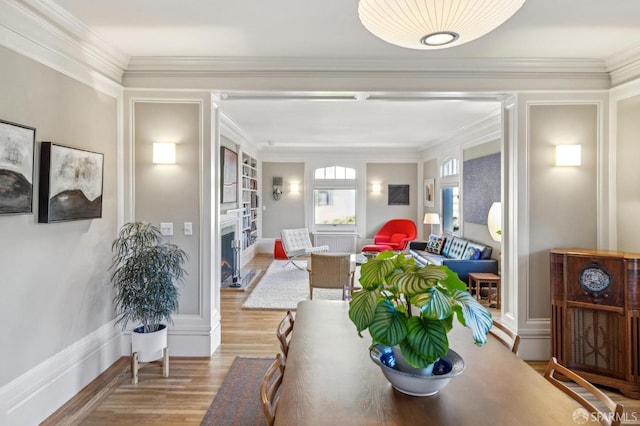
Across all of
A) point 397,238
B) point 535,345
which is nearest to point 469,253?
point 535,345

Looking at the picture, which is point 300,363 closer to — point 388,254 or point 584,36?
point 388,254

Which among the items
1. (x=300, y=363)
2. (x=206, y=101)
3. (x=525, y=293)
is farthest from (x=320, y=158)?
(x=300, y=363)

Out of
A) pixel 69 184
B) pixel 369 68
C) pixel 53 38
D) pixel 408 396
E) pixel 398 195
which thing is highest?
pixel 369 68

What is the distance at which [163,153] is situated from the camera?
3125 mm

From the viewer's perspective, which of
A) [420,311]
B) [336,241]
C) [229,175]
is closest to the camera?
[420,311]

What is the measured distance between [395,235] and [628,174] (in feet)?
17.2

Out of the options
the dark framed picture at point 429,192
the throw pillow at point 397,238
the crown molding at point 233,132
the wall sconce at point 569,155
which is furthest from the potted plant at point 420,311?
the dark framed picture at point 429,192

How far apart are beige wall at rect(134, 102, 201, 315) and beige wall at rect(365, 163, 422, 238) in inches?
240

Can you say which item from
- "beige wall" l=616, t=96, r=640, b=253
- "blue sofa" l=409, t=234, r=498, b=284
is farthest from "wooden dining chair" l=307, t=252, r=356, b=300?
"beige wall" l=616, t=96, r=640, b=253

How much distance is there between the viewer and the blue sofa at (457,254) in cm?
491

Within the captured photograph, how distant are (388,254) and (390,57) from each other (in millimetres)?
2298

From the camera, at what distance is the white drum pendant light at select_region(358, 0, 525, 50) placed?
117 cm

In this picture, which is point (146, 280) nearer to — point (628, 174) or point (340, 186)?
point (628, 174)

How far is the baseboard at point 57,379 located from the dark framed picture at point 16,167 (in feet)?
3.43
